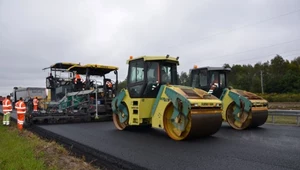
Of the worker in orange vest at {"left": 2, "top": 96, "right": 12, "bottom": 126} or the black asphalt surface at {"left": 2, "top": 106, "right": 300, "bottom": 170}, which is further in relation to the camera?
the worker in orange vest at {"left": 2, "top": 96, "right": 12, "bottom": 126}

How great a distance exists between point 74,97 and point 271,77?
45.7m

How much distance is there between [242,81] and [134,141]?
49895 millimetres

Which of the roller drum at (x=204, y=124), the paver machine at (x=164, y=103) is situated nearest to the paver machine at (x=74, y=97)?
the paver machine at (x=164, y=103)

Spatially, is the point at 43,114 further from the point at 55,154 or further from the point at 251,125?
the point at 251,125

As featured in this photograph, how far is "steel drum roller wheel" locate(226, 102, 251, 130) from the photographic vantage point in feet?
28.0

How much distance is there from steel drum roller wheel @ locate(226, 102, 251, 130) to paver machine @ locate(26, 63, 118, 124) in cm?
516

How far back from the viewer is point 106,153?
5.27 metres

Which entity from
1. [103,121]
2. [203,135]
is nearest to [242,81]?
[103,121]

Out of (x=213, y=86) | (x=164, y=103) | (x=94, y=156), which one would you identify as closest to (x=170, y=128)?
(x=164, y=103)

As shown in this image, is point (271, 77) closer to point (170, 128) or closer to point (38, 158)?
point (170, 128)

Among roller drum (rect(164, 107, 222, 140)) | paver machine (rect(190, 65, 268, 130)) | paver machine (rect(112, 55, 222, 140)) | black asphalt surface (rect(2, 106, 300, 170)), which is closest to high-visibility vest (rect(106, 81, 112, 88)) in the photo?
paver machine (rect(112, 55, 222, 140))

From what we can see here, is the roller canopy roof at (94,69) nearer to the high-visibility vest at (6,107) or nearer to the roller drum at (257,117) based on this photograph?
the high-visibility vest at (6,107)

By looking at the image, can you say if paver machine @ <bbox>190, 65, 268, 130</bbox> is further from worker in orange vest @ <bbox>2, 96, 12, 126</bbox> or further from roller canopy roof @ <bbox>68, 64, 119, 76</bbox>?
worker in orange vest @ <bbox>2, 96, 12, 126</bbox>

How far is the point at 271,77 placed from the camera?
51.0 metres
